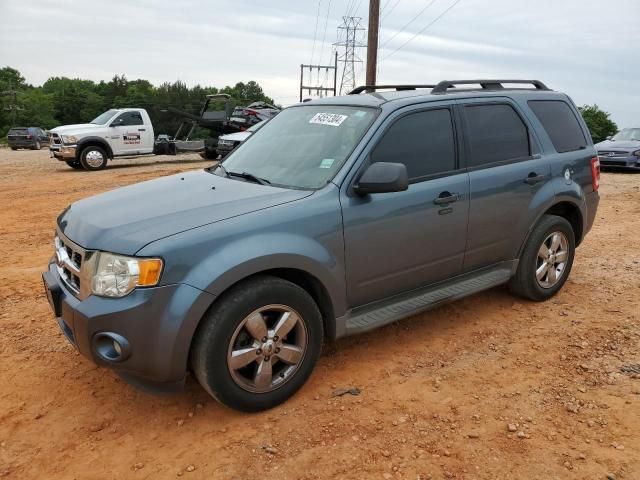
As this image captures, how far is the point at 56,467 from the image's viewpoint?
2629 mm

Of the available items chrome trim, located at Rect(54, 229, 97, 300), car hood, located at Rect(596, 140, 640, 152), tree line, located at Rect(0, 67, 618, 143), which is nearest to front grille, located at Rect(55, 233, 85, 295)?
chrome trim, located at Rect(54, 229, 97, 300)

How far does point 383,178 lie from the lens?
315cm

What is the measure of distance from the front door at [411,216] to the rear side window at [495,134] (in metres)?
0.21

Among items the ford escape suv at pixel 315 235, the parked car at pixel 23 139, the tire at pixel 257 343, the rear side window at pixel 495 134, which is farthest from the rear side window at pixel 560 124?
the parked car at pixel 23 139

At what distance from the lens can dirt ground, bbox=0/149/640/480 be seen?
8.64 feet

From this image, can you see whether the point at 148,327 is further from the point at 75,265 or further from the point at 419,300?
the point at 419,300

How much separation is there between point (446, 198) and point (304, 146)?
106cm

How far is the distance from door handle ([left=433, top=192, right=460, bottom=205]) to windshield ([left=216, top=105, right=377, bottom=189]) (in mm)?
712

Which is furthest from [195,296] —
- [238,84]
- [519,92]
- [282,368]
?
[238,84]

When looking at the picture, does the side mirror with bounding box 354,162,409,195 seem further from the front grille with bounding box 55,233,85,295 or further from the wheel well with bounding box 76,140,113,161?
the wheel well with bounding box 76,140,113,161

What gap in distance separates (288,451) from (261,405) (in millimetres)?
363

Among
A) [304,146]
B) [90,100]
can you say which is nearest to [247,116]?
[304,146]

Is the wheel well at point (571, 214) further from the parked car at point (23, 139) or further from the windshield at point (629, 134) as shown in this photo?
the parked car at point (23, 139)

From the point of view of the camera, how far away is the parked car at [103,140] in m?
15.4
